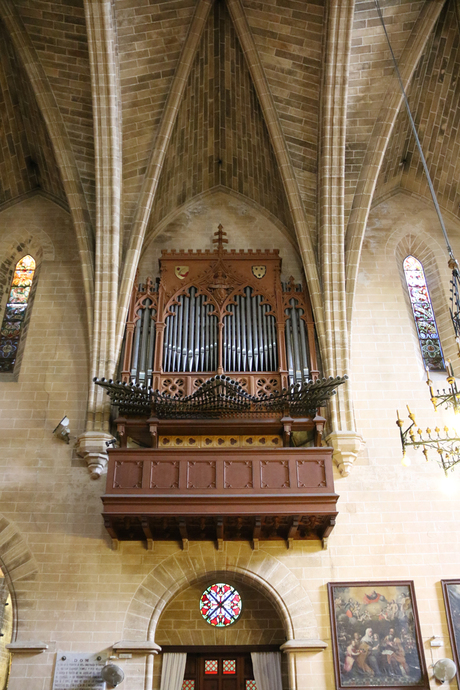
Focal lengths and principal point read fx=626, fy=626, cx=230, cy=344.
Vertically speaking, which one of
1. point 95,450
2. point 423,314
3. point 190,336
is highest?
point 423,314

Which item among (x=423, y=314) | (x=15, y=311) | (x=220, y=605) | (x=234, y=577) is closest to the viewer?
(x=234, y=577)

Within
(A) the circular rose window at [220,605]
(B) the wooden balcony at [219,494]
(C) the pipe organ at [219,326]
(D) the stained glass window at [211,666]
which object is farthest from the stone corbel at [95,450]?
(D) the stained glass window at [211,666]

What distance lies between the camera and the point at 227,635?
1268cm

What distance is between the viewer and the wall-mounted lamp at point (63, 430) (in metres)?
12.4

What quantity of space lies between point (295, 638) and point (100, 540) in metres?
3.98

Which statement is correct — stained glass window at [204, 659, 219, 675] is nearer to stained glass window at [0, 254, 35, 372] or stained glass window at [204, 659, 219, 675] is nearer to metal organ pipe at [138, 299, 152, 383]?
metal organ pipe at [138, 299, 152, 383]

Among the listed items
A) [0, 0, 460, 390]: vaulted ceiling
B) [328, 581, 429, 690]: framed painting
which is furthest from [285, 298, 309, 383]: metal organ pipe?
[328, 581, 429, 690]: framed painting

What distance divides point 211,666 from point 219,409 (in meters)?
5.23

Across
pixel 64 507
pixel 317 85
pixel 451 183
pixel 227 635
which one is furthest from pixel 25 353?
pixel 451 183

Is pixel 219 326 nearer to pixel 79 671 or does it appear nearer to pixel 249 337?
pixel 249 337

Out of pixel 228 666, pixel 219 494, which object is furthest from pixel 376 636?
pixel 219 494

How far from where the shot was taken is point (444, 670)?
1066cm

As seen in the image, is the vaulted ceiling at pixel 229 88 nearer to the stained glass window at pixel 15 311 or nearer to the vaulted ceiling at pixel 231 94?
the vaulted ceiling at pixel 231 94

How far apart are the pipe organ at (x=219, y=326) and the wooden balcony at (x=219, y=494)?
160cm
